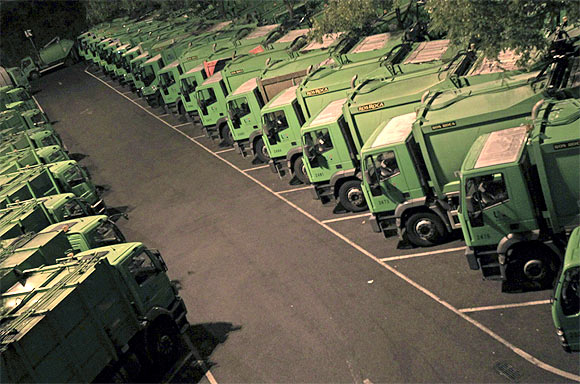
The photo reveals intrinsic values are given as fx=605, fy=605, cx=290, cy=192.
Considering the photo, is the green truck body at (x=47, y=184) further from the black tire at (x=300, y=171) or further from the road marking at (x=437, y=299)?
the black tire at (x=300, y=171)

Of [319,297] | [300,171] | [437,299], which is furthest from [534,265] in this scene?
[300,171]

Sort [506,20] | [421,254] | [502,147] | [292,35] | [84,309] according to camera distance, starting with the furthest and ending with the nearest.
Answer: [292,35] → [421,254] → [506,20] → [502,147] → [84,309]

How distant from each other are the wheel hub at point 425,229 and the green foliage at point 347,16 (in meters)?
14.6

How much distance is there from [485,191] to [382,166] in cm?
323

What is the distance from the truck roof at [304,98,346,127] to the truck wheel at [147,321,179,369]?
7.81m

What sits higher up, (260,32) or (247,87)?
(260,32)

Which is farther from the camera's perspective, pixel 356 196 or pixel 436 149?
pixel 356 196

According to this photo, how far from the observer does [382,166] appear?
1556cm

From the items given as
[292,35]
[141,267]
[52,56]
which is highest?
[52,56]

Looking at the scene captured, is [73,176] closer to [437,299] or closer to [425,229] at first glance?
[425,229]

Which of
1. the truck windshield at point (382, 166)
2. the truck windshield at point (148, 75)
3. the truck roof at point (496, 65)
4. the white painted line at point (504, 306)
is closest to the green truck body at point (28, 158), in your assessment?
the truck windshield at point (148, 75)

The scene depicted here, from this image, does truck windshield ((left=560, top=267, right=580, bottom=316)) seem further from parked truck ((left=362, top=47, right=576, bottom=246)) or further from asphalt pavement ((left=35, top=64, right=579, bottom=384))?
parked truck ((left=362, top=47, right=576, bottom=246))

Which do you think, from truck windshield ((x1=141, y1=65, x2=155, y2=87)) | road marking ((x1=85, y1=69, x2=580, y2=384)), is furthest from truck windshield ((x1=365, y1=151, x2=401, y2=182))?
truck windshield ((x1=141, y1=65, x2=155, y2=87))

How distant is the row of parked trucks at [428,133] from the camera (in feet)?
40.1
